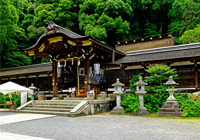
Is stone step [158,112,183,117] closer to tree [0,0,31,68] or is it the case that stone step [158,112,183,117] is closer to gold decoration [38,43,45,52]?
gold decoration [38,43,45,52]

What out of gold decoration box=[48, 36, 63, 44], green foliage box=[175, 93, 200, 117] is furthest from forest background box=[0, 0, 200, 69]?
green foliage box=[175, 93, 200, 117]

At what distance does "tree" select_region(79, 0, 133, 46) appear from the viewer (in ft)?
86.0

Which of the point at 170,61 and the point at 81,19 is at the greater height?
the point at 81,19

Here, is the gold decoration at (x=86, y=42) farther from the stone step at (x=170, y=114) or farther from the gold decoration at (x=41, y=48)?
the stone step at (x=170, y=114)

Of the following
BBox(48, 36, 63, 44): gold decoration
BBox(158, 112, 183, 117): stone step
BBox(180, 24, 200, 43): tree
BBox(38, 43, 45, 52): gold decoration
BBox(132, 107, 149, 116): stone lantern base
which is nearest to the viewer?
BBox(158, 112, 183, 117): stone step

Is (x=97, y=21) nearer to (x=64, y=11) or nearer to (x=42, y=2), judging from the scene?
(x=64, y=11)

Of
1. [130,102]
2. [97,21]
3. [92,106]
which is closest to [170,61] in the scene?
[130,102]

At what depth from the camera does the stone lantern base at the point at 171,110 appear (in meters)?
8.78

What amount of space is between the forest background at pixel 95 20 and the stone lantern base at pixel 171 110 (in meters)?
15.2

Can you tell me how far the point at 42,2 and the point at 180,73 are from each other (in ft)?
89.3

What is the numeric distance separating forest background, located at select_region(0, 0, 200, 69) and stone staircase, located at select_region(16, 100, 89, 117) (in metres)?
15.1

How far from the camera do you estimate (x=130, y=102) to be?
1030 cm

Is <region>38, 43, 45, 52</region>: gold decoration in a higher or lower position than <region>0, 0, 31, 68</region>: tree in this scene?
lower

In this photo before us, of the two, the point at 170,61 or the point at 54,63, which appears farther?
the point at 54,63
